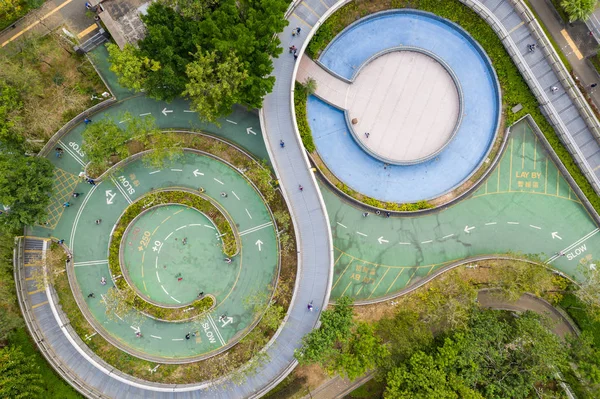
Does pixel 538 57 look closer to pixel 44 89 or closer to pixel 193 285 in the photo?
pixel 193 285

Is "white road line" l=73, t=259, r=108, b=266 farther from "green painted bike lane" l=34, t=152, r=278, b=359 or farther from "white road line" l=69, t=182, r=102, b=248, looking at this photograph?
"white road line" l=69, t=182, r=102, b=248

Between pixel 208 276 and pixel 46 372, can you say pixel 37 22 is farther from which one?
pixel 46 372

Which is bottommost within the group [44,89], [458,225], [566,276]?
[566,276]

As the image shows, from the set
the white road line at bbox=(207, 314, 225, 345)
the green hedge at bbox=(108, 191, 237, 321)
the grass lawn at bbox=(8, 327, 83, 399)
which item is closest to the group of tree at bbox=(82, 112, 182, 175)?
the green hedge at bbox=(108, 191, 237, 321)

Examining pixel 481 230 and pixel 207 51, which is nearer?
pixel 207 51

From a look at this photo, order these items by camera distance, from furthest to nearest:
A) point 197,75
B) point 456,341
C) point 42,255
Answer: point 42,255 < point 456,341 < point 197,75

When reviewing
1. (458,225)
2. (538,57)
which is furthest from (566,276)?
(538,57)

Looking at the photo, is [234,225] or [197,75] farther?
[234,225]

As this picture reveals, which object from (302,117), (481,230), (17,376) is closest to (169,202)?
(302,117)
